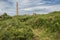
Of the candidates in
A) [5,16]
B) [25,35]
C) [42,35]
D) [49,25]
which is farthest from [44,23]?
[5,16]

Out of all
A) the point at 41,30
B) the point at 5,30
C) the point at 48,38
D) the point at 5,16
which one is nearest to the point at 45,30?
the point at 41,30

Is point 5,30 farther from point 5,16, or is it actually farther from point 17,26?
point 5,16

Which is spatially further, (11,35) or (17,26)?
(17,26)

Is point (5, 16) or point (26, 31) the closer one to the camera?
point (26, 31)

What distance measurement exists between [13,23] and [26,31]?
1951mm

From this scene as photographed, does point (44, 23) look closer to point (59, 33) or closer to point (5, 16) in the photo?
point (59, 33)

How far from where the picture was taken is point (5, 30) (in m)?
17.0

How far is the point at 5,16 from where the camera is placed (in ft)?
77.2

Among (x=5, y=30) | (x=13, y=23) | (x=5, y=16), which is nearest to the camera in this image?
(x=5, y=30)

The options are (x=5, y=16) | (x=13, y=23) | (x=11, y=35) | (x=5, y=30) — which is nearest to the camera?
(x=11, y=35)

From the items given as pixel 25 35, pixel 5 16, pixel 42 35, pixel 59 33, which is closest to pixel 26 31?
pixel 25 35

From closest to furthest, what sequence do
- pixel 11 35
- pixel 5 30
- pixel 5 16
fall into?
pixel 11 35 → pixel 5 30 → pixel 5 16

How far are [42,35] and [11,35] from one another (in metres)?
2.71

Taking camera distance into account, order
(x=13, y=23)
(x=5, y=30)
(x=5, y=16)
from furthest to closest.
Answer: (x=5, y=16) → (x=13, y=23) → (x=5, y=30)
